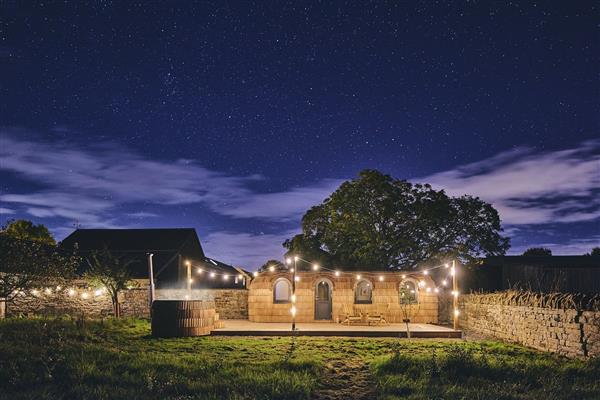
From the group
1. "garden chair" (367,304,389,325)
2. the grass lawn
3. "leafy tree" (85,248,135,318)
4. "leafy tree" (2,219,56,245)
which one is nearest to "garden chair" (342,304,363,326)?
"garden chair" (367,304,389,325)

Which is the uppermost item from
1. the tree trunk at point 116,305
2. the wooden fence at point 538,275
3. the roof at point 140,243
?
the roof at point 140,243

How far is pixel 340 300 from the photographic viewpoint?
2086cm

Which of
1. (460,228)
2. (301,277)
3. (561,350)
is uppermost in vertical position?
(460,228)

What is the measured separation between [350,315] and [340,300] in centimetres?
74

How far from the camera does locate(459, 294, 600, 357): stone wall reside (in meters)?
12.5

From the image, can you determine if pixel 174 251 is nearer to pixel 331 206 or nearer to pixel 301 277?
pixel 331 206

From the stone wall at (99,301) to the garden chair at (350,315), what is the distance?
463cm

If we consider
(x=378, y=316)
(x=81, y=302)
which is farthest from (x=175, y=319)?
(x=81, y=302)

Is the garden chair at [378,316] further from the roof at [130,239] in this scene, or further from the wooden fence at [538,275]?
the roof at [130,239]

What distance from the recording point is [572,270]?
1973cm

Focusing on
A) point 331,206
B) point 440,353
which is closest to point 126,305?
point 331,206

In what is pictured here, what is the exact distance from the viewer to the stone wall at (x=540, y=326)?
12461 millimetres

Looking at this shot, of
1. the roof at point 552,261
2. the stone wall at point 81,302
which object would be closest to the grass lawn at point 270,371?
the stone wall at point 81,302

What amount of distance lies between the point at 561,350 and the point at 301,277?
10.2 m
